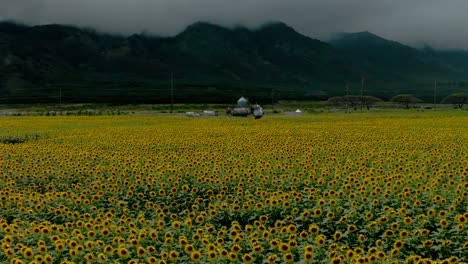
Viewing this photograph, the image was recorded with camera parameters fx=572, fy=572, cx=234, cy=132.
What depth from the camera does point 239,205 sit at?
41.0 feet

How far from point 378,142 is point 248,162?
25.0ft

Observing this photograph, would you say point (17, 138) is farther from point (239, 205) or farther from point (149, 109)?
point (149, 109)

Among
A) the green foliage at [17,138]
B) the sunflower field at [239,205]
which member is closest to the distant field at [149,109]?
the green foliage at [17,138]

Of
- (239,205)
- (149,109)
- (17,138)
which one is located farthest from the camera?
(149,109)

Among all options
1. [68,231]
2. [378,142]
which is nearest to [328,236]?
[68,231]

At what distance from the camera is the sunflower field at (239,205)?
8844 millimetres

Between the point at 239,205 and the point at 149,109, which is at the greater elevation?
the point at 149,109

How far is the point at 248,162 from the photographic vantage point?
701 inches

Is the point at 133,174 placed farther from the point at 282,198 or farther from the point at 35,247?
the point at 35,247

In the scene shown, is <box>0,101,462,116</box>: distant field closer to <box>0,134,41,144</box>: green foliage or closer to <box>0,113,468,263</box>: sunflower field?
<box>0,134,41,144</box>: green foliage

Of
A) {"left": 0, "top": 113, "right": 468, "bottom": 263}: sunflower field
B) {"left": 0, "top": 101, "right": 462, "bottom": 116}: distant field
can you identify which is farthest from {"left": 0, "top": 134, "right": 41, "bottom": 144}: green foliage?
{"left": 0, "top": 101, "right": 462, "bottom": 116}: distant field

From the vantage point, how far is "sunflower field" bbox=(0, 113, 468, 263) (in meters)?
8.84

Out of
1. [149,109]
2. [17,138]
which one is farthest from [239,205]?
[149,109]

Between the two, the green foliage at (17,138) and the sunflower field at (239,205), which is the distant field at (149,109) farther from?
the sunflower field at (239,205)
